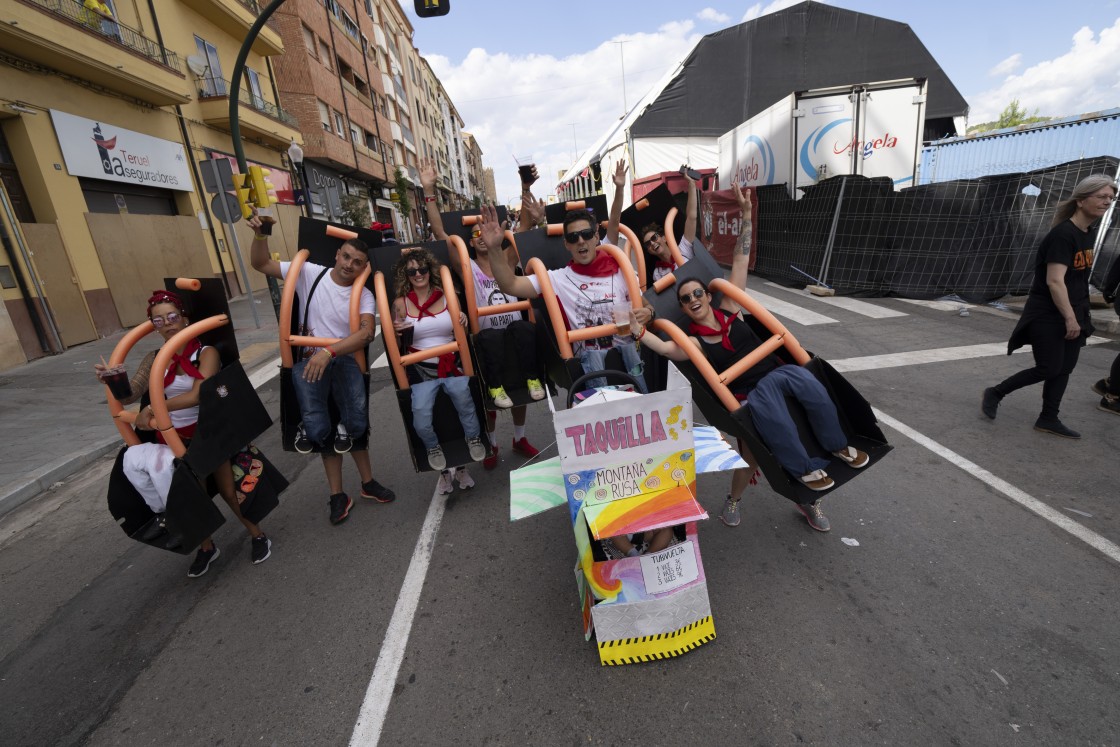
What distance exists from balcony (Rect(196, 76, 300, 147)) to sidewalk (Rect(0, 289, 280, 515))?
7.11 m

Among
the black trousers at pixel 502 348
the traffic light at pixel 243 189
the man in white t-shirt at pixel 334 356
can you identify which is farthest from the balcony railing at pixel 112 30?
the black trousers at pixel 502 348

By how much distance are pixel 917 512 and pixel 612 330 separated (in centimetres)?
219

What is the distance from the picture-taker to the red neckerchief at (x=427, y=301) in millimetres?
3586

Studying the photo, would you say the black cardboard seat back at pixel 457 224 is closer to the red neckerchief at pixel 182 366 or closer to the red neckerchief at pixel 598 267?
the red neckerchief at pixel 598 267

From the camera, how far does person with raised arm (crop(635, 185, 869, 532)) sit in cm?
261

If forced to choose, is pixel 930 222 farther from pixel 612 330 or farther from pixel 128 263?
pixel 128 263

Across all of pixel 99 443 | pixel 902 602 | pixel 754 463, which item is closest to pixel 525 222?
pixel 754 463

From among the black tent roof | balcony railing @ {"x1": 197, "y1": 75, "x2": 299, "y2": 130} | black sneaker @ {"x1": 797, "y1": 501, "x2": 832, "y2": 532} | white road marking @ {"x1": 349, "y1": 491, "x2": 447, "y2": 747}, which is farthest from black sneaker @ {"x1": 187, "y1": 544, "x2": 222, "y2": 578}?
the black tent roof

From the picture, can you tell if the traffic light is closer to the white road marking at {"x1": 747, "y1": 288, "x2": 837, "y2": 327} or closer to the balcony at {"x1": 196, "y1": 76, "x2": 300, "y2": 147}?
the balcony at {"x1": 196, "y1": 76, "x2": 300, "y2": 147}

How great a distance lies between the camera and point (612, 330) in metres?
3.19

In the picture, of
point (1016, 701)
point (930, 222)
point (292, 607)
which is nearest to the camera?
point (1016, 701)

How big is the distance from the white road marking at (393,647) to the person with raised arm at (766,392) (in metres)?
1.90

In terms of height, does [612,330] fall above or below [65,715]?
above

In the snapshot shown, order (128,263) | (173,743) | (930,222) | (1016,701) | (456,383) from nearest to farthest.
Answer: (1016,701) → (173,743) → (456,383) → (930,222) → (128,263)
